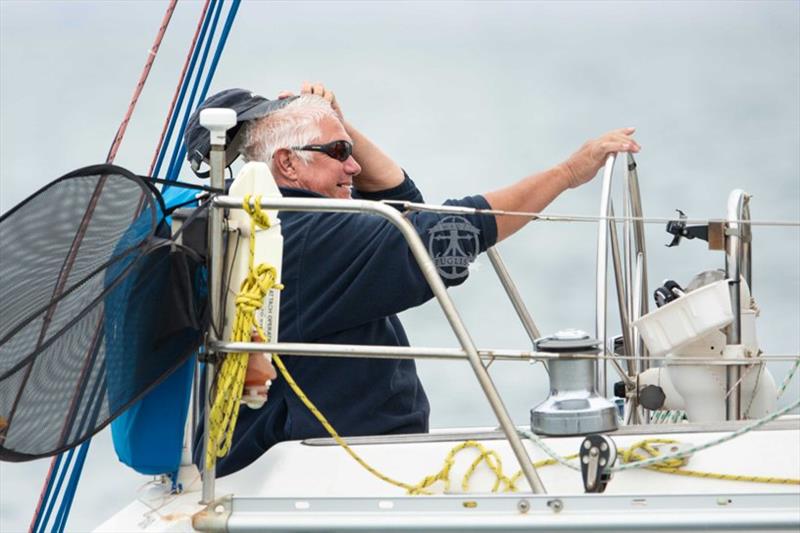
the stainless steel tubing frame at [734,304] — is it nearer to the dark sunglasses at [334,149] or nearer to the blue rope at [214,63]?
the dark sunglasses at [334,149]

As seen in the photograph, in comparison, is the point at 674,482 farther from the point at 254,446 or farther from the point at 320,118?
the point at 320,118

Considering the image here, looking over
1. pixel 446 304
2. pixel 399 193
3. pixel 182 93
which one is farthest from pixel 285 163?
pixel 446 304

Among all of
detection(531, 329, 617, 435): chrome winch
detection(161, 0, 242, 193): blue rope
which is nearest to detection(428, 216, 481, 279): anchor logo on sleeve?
detection(531, 329, 617, 435): chrome winch

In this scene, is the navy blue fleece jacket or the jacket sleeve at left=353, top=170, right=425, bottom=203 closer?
the navy blue fleece jacket

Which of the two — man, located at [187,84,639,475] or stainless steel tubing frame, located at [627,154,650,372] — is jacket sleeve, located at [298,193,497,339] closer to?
man, located at [187,84,639,475]

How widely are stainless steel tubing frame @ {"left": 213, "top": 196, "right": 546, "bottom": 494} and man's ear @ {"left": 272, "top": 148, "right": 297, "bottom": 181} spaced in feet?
4.09

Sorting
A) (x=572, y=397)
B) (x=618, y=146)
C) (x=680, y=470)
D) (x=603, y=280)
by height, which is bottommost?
(x=680, y=470)

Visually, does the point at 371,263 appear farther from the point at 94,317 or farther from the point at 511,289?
the point at 94,317

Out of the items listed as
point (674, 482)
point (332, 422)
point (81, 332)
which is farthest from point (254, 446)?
point (674, 482)

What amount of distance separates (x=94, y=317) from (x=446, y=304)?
0.63 metres

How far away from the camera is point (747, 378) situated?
338 centimetres

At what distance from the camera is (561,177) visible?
3.56 metres

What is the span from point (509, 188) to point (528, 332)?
606 millimetres

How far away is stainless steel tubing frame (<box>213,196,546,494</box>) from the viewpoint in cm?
247
